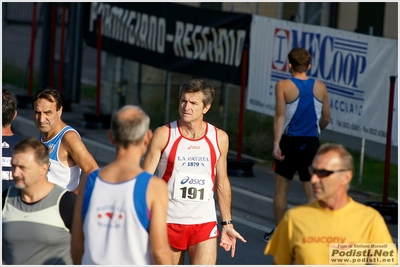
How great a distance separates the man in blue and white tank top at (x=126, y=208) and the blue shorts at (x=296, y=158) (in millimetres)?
4254

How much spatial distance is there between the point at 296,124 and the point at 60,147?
3.03 meters

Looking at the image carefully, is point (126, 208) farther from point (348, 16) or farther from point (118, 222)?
point (348, 16)

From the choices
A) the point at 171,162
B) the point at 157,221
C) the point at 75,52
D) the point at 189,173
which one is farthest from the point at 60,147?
the point at 75,52

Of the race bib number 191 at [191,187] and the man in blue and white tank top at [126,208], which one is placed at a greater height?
the man in blue and white tank top at [126,208]

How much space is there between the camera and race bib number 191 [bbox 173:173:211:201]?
19.9 ft

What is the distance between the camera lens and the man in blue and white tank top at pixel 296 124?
837cm

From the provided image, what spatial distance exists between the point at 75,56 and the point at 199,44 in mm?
4644

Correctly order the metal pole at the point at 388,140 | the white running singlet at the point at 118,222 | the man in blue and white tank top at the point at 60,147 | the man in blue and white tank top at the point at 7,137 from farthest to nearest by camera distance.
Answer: the metal pole at the point at 388,140 → the man in blue and white tank top at the point at 60,147 → the man in blue and white tank top at the point at 7,137 → the white running singlet at the point at 118,222

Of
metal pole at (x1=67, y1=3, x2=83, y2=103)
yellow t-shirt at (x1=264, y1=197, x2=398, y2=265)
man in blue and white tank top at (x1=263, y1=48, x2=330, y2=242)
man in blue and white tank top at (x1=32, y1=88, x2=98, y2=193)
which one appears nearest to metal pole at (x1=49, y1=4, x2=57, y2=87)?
metal pole at (x1=67, y1=3, x2=83, y2=103)

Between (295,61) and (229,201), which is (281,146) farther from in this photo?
(229,201)

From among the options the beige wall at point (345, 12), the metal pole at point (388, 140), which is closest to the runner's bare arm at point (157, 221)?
the metal pole at point (388, 140)

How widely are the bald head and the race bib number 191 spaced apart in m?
1.80

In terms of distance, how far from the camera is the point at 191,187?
6.07 metres

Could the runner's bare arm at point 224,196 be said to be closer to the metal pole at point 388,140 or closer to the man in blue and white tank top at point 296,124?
the man in blue and white tank top at point 296,124
